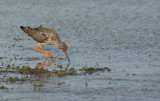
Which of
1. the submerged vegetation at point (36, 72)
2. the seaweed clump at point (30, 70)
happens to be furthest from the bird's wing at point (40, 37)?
the seaweed clump at point (30, 70)

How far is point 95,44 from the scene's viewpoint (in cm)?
1617

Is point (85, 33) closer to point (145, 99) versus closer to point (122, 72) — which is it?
point (122, 72)

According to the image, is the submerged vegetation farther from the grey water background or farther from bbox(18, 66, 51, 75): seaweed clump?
the grey water background

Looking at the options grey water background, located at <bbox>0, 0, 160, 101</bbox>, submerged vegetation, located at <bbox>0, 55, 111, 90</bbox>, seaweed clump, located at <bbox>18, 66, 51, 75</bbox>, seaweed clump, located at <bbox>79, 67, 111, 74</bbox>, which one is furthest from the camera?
seaweed clump, located at <bbox>79, 67, 111, 74</bbox>

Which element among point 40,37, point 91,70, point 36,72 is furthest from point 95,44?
point 36,72

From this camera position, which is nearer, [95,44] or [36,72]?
[36,72]

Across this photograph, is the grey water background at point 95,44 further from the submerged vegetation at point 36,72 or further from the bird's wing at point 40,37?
the bird's wing at point 40,37

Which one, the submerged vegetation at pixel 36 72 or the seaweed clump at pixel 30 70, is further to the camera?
the seaweed clump at pixel 30 70

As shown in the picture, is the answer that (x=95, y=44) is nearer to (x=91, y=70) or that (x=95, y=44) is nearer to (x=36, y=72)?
(x=91, y=70)

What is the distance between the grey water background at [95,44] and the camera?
31.5 ft

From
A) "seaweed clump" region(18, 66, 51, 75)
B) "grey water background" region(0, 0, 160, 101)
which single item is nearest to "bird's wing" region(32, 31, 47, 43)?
"grey water background" region(0, 0, 160, 101)

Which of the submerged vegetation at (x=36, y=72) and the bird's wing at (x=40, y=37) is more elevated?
the bird's wing at (x=40, y=37)

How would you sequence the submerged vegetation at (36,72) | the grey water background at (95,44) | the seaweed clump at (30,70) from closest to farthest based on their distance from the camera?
the grey water background at (95,44), the submerged vegetation at (36,72), the seaweed clump at (30,70)

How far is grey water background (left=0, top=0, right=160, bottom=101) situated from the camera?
31.5 feet
